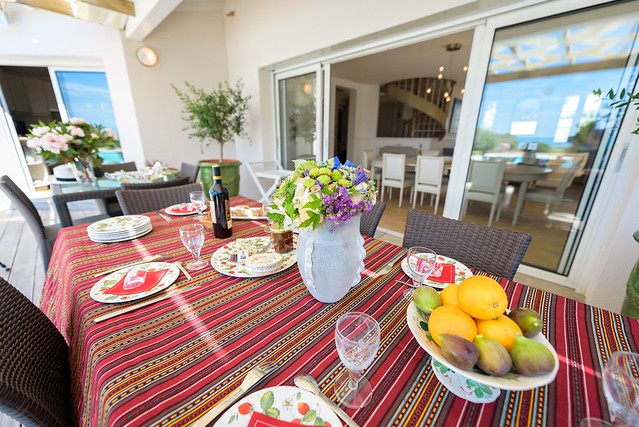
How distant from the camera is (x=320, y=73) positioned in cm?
327

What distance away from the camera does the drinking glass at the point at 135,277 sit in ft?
2.67

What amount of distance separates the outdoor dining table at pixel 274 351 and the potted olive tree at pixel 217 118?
2.94m

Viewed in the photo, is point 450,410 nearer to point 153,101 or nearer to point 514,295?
point 514,295

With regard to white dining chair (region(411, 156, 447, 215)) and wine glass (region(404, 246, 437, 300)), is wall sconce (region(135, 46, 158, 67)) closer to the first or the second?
white dining chair (region(411, 156, 447, 215))

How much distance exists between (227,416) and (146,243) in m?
0.97

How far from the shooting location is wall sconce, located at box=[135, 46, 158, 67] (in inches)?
140

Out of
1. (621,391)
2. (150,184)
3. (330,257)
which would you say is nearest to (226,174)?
(150,184)

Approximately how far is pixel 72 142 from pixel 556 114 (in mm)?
3947

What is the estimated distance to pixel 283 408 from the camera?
1.52ft

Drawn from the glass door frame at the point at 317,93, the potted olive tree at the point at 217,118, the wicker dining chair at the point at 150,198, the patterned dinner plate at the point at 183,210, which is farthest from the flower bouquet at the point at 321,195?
the potted olive tree at the point at 217,118

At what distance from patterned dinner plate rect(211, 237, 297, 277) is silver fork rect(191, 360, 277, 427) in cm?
37

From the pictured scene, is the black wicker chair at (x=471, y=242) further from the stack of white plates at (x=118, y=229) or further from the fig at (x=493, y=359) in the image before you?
the stack of white plates at (x=118, y=229)

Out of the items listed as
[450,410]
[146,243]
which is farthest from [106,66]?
[450,410]

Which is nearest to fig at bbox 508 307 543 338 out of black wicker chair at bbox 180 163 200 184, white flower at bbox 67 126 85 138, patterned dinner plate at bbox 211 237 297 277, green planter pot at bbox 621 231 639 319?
patterned dinner plate at bbox 211 237 297 277
